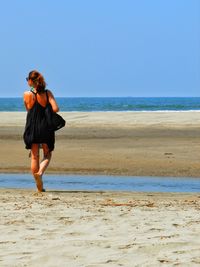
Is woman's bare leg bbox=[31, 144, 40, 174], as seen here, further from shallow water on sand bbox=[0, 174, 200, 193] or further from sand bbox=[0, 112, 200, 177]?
sand bbox=[0, 112, 200, 177]

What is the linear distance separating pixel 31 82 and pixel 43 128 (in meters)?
0.59

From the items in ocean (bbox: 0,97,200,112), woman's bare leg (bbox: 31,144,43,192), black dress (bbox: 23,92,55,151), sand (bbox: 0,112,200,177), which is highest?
black dress (bbox: 23,92,55,151)

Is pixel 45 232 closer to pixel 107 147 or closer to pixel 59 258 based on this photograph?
pixel 59 258

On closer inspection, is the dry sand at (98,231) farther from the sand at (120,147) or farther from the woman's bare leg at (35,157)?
the sand at (120,147)

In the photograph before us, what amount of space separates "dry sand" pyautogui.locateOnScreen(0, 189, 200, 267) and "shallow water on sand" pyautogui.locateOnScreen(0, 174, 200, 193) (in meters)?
2.62

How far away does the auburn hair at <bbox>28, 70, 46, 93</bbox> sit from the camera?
423 inches

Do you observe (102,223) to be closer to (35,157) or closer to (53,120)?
(53,120)

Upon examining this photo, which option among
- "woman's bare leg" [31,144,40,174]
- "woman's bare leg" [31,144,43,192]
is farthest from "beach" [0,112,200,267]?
"woman's bare leg" [31,144,40,174]

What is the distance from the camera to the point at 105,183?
13.7 m

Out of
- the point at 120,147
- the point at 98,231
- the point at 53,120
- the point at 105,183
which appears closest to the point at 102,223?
the point at 98,231

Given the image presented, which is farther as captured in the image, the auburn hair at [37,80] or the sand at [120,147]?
the sand at [120,147]

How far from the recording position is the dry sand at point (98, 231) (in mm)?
6539

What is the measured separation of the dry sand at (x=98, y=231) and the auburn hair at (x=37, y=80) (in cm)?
147

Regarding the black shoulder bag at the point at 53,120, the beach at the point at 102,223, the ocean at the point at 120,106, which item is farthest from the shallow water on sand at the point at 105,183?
the ocean at the point at 120,106
